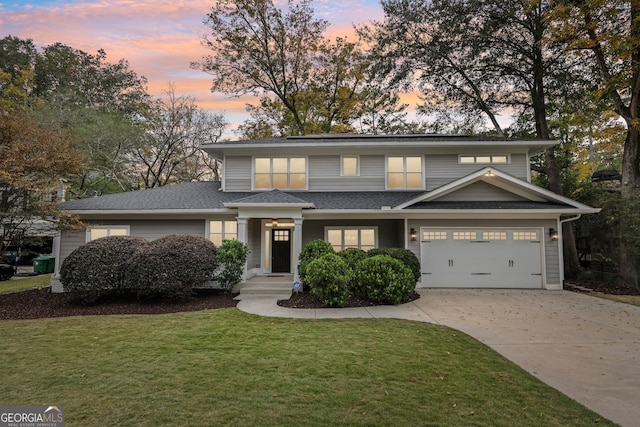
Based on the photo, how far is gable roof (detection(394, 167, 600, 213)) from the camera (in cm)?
1130

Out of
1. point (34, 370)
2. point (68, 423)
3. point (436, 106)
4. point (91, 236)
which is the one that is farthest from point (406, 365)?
point (436, 106)

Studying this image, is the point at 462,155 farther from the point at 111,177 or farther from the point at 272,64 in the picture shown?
the point at 111,177

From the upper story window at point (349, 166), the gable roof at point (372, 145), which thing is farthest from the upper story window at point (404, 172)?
the upper story window at point (349, 166)

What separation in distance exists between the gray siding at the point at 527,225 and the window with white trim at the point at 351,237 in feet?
4.91

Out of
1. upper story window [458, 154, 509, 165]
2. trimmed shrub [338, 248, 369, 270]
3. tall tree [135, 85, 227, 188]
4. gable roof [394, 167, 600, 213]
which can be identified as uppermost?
tall tree [135, 85, 227, 188]

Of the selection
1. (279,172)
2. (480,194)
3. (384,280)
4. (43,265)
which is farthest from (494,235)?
(43,265)

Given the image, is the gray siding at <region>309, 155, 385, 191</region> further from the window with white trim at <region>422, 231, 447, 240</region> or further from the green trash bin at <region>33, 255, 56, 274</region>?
the green trash bin at <region>33, 255, 56, 274</region>

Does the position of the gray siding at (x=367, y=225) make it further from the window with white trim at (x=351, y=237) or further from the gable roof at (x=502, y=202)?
the gable roof at (x=502, y=202)

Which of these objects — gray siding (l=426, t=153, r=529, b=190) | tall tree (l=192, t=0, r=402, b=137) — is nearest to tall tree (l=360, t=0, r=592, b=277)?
tall tree (l=192, t=0, r=402, b=137)

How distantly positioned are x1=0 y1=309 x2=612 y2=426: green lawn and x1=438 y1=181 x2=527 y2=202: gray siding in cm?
686

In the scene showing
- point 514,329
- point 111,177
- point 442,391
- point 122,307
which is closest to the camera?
point 442,391

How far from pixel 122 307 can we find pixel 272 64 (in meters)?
19.4

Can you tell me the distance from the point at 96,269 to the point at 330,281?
20.3 feet

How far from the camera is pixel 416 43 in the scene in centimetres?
1895
